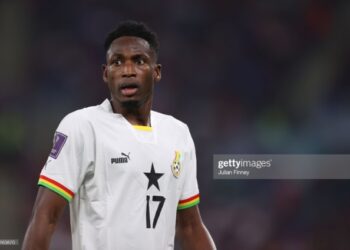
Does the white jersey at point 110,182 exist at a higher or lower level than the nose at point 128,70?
lower

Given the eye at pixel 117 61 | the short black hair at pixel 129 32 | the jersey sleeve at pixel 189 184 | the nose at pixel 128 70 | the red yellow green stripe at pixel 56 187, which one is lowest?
the red yellow green stripe at pixel 56 187

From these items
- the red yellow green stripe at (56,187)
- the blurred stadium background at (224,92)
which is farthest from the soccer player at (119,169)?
the blurred stadium background at (224,92)

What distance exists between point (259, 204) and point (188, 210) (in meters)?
1.50

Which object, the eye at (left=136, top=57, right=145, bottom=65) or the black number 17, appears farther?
the eye at (left=136, top=57, right=145, bottom=65)

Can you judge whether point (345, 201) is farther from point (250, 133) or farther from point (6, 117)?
point (6, 117)

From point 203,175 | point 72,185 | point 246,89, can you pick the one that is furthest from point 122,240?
point 246,89

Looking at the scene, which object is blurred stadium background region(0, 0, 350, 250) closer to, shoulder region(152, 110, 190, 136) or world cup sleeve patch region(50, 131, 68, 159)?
shoulder region(152, 110, 190, 136)

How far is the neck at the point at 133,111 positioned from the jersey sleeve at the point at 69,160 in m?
0.16

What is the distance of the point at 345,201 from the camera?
11.2 ft

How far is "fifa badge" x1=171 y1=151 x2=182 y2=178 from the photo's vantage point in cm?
182

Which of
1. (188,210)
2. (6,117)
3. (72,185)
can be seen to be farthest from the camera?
(6,117)

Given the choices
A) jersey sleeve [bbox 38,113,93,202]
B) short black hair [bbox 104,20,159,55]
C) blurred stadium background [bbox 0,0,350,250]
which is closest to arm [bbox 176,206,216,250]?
jersey sleeve [bbox 38,113,93,202]

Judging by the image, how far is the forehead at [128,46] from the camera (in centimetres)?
181

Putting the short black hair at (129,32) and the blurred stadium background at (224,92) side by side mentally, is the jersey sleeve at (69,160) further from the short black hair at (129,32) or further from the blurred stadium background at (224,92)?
the blurred stadium background at (224,92)
